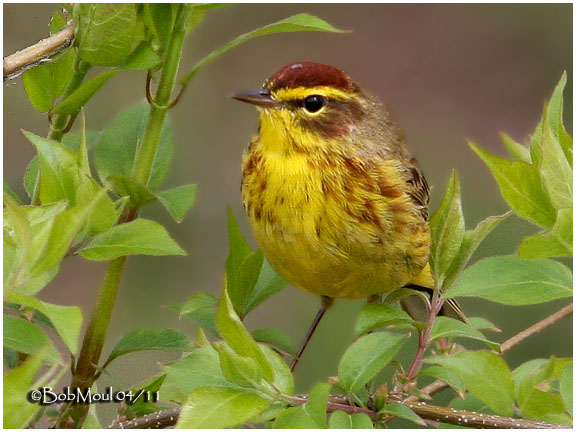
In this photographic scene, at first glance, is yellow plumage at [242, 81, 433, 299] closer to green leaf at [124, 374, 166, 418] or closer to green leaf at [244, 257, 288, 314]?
green leaf at [244, 257, 288, 314]

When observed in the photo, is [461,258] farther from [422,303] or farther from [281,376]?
[422,303]

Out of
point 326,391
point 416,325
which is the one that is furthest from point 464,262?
point 326,391

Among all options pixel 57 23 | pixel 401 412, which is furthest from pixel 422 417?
pixel 57 23

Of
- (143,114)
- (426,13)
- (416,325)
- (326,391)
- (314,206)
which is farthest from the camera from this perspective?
(426,13)

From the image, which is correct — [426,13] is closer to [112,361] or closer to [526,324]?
[526,324]

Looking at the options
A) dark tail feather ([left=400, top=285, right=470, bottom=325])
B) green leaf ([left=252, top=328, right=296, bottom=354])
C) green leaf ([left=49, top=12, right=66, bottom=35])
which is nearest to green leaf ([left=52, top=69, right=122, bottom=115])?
green leaf ([left=49, top=12, right=66, bottom=35])

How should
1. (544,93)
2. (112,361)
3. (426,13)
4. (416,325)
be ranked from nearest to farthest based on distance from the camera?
(416,325) < (112,361) < (544,93) < (426,13)

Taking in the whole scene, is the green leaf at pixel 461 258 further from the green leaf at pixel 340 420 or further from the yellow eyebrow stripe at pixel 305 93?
the yellow eyebrow stripe at pixel 305 93
